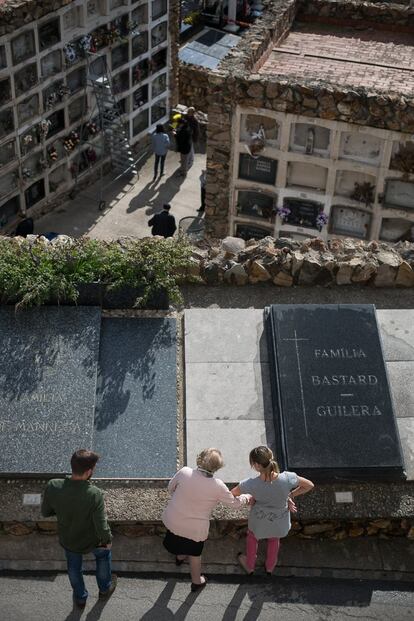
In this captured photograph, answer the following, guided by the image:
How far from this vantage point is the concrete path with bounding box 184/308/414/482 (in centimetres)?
822

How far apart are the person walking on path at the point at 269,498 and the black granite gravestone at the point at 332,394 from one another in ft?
2.14

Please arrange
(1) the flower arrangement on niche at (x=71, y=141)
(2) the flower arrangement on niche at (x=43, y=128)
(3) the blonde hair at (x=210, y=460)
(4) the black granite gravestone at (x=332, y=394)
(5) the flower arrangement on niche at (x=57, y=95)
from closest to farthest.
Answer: (3) the blonde hair at (x=210, y=460) < (4) the black granite gravestone at (x=332, y=394) < (2) the flower arrangement on niche at (x=43, y=128) < (5) the flower arrangement on niche at (x=57, y=95) < (1) the flower arrangement on niche at (x=71, y=141)

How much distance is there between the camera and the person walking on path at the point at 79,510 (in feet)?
21.6

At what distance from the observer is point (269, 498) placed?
23.3 ft

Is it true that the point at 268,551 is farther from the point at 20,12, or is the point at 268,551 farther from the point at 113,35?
the point at 113,35

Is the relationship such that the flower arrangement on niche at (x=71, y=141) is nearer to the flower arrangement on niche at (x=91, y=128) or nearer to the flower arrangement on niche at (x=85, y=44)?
the flower arrangement on niche at (x=91, y=128)

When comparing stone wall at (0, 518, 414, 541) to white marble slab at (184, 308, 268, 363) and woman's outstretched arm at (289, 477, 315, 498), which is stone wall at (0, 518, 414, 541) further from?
white marble slab at (184, 308, 268, 363)

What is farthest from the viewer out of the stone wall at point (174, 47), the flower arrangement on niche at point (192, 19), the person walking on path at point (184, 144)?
the flower arrangement on niche at point (192, 19)

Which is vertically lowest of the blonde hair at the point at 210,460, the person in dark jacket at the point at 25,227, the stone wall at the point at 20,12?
the person in dark jacket at the point at 25,227

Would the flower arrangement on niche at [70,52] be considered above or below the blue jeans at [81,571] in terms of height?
below

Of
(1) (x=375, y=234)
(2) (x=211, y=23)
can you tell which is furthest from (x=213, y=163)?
(2) (x=211, y=23)

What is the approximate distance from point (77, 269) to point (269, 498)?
320 centimetres

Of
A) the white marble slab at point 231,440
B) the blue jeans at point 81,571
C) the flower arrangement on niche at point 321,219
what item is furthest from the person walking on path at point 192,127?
the blue jeans at point 81,571

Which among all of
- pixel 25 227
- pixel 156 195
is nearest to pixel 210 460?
pixel 25 227
